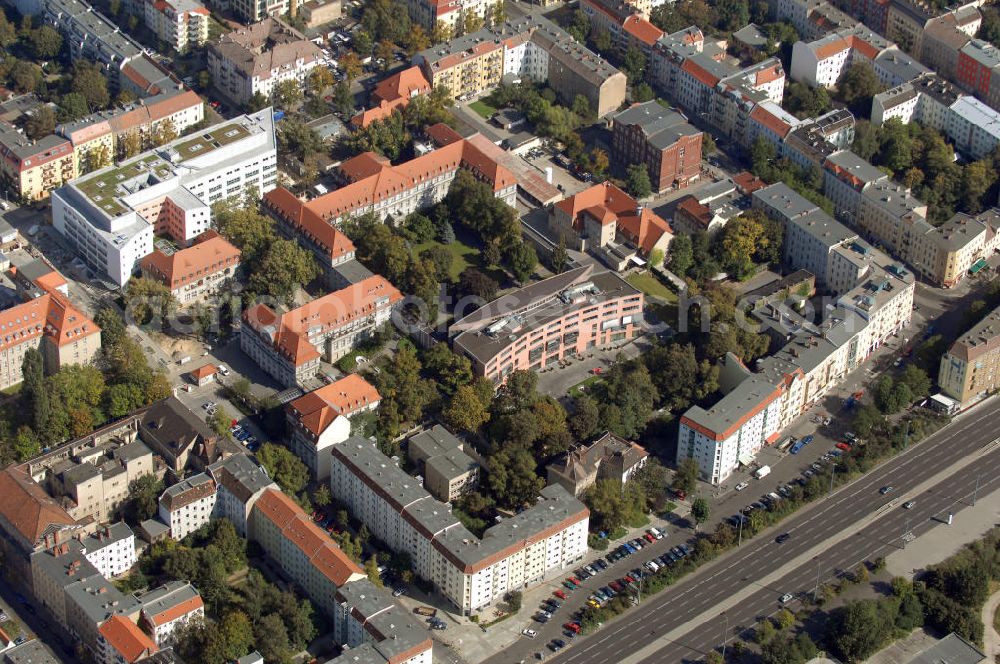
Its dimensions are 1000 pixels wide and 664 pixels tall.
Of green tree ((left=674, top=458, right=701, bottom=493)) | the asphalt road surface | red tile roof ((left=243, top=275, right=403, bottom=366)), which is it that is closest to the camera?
the asphalt road surface

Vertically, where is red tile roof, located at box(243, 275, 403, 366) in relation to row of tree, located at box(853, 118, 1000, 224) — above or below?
above

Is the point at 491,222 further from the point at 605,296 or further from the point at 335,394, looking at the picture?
the point at 335,394

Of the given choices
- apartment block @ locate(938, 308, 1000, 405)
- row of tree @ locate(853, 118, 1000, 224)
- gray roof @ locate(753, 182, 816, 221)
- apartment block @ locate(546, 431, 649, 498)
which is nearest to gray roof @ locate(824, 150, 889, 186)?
row of tree @ locate(853, 118, 1000, 224)

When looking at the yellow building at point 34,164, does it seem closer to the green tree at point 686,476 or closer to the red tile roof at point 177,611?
the red tile roof at point 177,611

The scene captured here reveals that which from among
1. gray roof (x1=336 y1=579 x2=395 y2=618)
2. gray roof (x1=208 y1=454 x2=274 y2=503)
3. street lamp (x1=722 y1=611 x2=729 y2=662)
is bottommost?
street lamp (x1=722 y1=611 x2=729 y2=662)

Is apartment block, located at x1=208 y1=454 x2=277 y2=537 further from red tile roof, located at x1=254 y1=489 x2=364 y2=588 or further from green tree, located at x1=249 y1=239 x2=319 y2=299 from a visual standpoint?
green tree, located at x1=249 y1=239 x2=319 y2=299

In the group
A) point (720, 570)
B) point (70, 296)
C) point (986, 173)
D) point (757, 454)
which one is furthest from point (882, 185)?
point (70, 296)
